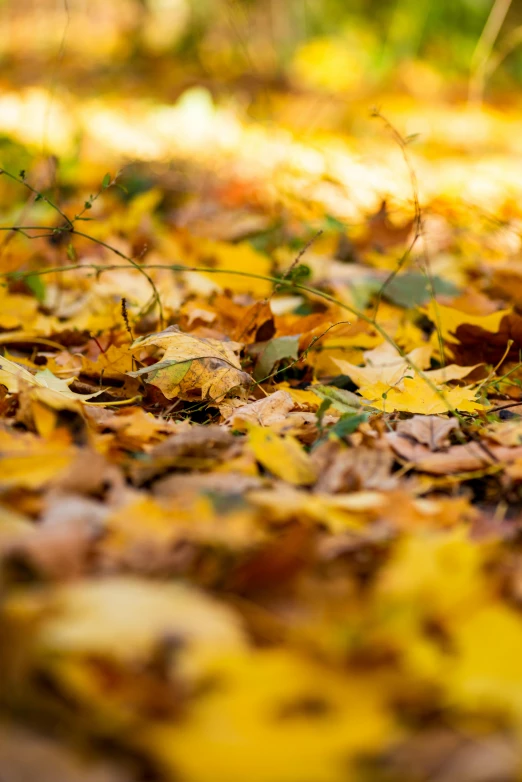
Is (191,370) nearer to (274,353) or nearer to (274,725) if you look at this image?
(274,353)

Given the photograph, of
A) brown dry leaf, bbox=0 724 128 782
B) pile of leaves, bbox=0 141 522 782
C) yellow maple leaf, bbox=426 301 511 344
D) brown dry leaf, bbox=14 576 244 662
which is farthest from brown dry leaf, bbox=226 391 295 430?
brown dry leaf, bbox=0 724 128 782

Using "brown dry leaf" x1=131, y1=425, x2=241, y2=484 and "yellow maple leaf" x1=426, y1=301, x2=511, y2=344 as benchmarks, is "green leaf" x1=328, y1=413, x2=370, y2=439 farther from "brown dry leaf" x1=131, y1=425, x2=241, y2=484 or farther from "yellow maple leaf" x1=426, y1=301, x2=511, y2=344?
"yellow maple leaf" x1=426, y1=301, x2=511, y2=344

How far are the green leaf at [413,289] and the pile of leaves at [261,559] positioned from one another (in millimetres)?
266

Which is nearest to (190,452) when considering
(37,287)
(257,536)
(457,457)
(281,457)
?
(281,457)

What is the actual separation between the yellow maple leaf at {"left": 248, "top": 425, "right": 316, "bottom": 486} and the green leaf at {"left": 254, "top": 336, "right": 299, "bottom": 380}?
1.37 ft

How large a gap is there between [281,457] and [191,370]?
0.34 m

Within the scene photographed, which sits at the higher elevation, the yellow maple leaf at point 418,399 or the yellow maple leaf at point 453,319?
the yellow maple leaf at point 453,319

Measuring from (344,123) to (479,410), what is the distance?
4.99m

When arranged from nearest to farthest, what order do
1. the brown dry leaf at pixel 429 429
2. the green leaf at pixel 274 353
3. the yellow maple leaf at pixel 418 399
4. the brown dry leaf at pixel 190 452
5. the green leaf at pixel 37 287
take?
1. the brown dry leaf at pixel 190 452
2. the brown dry leaf at pixel 429 429
3. the yellow maple leaf at pixel 418 399
4. the green leaf at pixel 274 353
5. the green leaf at pixel 37 287

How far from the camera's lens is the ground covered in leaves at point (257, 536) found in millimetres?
531

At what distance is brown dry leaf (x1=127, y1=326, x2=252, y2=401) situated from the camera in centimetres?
121

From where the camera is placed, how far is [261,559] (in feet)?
2.27

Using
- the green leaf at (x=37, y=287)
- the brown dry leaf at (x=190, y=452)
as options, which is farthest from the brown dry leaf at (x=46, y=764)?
the green leaf at (x=37, y=287)

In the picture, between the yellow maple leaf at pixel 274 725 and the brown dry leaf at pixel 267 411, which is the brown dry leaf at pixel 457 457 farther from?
the yellow maple leaf at pixel 274 725
